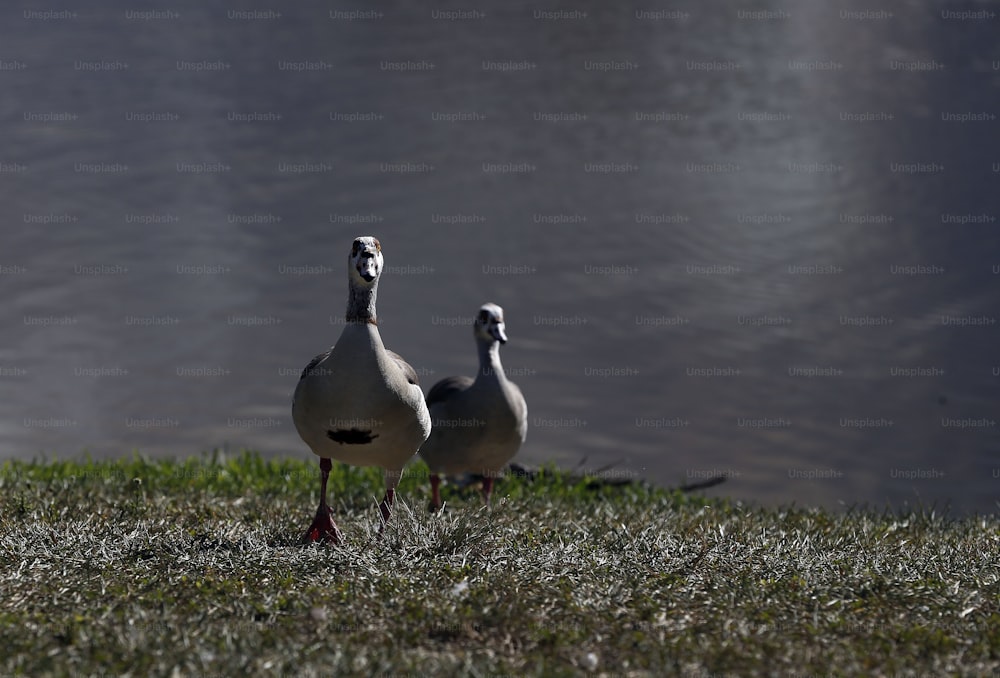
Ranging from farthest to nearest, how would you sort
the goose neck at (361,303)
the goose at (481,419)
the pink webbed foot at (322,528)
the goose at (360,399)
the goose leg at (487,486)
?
the goose leg at (487,486)
the goose at (481,419)
the pink webbed foot at (322,528)
the goose neck at (361,303)
the goose at (360,399)

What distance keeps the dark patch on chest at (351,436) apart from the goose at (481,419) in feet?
8.32

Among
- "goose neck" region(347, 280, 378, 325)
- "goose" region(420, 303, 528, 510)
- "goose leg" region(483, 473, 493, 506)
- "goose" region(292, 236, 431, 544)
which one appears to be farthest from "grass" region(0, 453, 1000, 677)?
"goose leg" region(483, 473, 493, 506)

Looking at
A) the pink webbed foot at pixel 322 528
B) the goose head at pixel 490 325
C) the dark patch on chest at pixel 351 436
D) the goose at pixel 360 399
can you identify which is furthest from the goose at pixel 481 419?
the dark patch on chest at pixel 351 436

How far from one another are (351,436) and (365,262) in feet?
4.52

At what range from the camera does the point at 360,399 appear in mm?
7219

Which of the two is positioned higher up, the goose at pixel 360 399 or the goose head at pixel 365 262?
the goose head at pixel 365 262

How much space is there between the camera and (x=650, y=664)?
5.05m

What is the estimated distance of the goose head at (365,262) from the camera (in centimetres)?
757

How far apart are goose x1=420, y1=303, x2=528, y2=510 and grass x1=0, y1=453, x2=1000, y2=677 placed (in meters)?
1.35

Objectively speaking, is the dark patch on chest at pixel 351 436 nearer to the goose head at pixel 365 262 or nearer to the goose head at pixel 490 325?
the goose head at pixel 365 262

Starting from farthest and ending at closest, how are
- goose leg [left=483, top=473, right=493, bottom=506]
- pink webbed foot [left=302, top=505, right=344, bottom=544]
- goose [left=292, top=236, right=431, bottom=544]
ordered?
goose leg [left=483, top=473, right=493, bottom=506] < pink webbed foot [left=302, top=505, right=344, bottom=544] < goose [left=292, top=236, right=431, bottom=544]

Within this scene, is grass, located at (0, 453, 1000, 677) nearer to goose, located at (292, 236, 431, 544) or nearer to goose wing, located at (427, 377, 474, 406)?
goose, located at (292, 236, 431, 544)

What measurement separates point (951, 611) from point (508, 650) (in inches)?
111

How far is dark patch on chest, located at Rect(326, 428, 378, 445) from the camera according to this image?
7.32 meters
